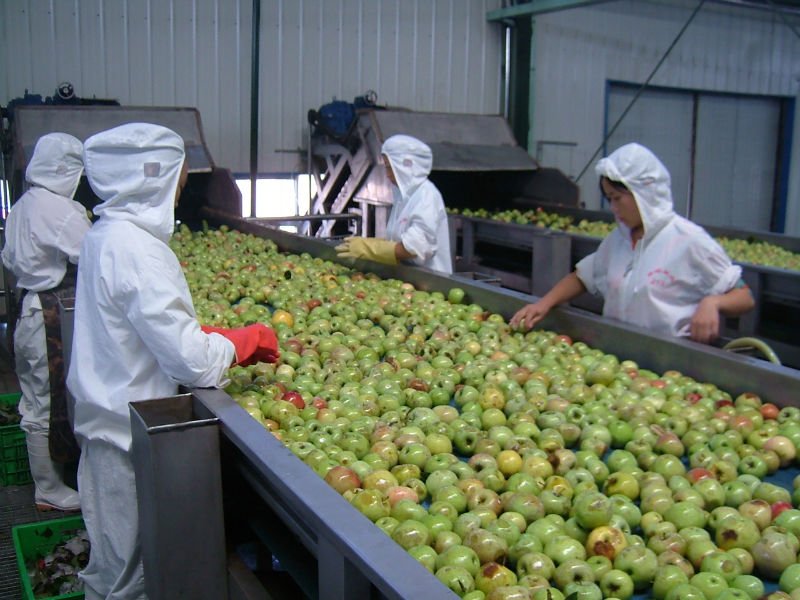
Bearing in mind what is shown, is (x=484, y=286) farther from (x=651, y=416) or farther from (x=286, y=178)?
(x=286, y=178)

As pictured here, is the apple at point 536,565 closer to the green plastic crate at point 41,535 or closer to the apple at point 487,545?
the apple at point 487,545

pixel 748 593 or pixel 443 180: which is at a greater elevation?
pixel 443 180

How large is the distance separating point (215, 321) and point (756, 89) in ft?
33.2

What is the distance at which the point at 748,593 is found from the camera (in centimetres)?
151

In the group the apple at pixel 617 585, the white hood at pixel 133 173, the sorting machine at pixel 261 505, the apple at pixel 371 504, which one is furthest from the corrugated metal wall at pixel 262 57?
the apple at pixel 617 585

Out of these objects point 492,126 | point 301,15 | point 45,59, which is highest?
point 301,15

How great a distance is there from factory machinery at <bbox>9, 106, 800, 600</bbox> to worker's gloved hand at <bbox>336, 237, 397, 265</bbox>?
2178 mm

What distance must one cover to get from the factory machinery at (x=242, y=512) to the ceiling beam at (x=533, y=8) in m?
5.94

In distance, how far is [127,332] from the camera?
221cm

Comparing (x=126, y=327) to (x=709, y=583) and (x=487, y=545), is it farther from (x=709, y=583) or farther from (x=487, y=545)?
(x=709, y=583)

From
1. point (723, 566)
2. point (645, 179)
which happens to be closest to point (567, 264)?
point (645, 179)

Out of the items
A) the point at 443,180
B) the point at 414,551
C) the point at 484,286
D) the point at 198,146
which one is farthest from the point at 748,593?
the point at 443,180

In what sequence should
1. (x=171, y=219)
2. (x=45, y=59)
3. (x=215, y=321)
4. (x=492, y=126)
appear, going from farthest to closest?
(x=492, y=126)
(x=45, y=59)
(x=215, y=321)
(x=171, y=219)

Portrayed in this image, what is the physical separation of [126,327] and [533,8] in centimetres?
715
